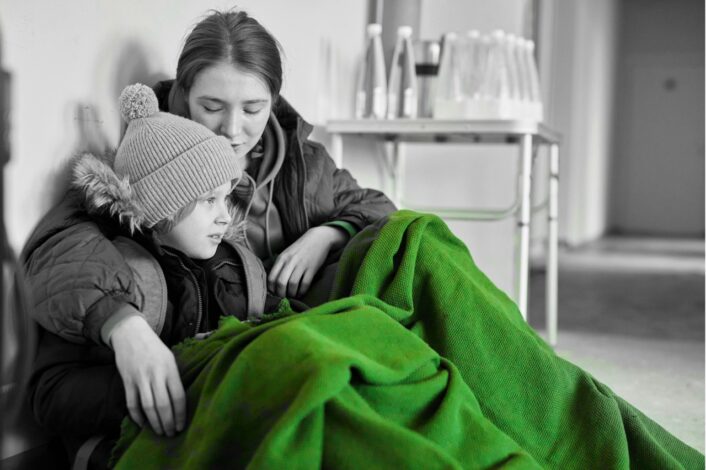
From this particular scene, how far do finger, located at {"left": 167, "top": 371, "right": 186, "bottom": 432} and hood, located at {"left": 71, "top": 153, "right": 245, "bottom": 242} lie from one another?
0.26m

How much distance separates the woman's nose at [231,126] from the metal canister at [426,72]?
1.01 meters

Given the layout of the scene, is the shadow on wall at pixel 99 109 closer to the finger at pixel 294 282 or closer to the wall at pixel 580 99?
the finger at pixel 294 282

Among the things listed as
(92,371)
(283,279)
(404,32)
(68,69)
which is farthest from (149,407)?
(404,32)

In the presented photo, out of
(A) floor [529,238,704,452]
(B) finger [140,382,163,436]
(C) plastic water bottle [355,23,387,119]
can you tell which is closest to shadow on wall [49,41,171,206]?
(B) finger [140,382,163,436]

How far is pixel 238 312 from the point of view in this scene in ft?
4.36

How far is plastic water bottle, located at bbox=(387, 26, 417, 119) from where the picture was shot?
2330 millimetres

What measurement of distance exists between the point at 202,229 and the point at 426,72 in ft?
4.32

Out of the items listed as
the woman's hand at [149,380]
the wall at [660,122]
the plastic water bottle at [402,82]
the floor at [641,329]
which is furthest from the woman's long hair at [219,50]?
the wall at [660,122]

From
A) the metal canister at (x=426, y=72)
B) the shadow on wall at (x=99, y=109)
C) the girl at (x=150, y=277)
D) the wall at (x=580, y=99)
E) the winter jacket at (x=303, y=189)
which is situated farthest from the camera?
the wall at (x=580, y=99)

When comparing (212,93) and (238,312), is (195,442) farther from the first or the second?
(212,93)

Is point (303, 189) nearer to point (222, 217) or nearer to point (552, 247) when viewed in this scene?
point (222, 217)

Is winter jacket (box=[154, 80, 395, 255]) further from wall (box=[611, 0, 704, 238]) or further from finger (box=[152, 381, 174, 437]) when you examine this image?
wall (box=[611, 0, 704, 238])

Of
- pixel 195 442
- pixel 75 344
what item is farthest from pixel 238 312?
pixel 195 442

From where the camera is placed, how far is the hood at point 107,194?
119 cm
